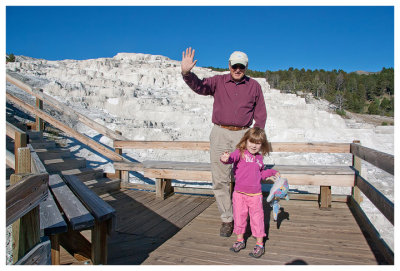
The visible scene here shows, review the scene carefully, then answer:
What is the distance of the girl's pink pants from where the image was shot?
2797mm

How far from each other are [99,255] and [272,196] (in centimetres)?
178

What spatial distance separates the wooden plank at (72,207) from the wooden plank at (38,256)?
0.18 metres

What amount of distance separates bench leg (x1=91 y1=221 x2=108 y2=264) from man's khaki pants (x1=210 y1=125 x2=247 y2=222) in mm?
1428

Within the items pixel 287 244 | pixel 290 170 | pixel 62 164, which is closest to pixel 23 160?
pixel 287 244

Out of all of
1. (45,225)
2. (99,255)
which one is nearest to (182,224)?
(99,255)

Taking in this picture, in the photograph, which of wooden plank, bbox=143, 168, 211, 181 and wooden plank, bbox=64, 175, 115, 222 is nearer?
wooden plank, bbox=64, 175, 115, 222

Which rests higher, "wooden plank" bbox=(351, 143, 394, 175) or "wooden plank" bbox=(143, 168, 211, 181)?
"wooden plank" bbox=(351, 143, 394, 175)

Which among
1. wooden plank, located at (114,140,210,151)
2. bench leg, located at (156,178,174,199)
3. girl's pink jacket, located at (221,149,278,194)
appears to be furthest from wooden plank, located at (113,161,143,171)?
girl's pink jacket, located at (221,149,278,194)

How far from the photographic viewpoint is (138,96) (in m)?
18.0

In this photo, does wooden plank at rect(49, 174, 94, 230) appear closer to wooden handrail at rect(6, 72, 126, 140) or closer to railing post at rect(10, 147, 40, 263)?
railing post at rect(10, 147, 40, 263)

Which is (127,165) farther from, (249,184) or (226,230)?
(249,184)

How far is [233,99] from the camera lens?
323 cm

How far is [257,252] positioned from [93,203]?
1.48 m
